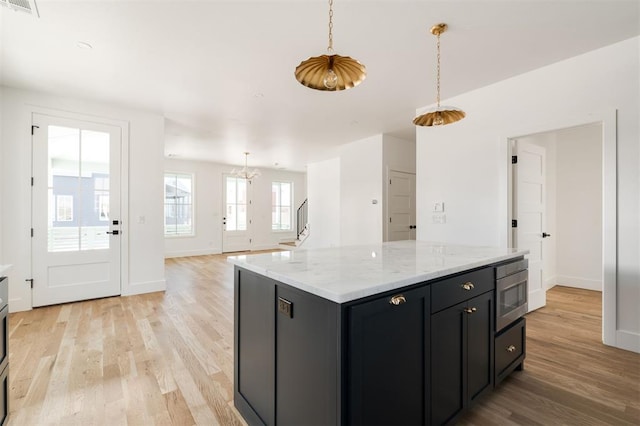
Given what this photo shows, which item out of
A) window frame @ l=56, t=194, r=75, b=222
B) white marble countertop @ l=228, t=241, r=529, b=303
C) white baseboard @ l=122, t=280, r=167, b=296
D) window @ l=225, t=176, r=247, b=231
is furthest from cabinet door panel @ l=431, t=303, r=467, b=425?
window @ l=225, t=176, r=247, b=231

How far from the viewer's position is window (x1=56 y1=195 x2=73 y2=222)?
3.79 meters

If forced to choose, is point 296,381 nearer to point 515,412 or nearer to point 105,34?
point 515,412

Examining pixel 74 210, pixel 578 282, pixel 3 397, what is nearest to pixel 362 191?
pixel 578 282

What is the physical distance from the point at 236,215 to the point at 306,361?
845 cm

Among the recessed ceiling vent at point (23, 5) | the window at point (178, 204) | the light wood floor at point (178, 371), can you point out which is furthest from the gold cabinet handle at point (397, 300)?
the window at point (178, 204)

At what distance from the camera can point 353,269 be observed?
57.4 inches

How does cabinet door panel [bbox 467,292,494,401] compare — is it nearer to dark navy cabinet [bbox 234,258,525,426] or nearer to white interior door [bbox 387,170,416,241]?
dark navy cabinet [bbox 234,258,525,426]

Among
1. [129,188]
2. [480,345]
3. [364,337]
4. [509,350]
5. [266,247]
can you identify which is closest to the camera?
[364,337]

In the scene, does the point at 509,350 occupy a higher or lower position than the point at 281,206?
lower

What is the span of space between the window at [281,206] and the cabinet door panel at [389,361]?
8.97m

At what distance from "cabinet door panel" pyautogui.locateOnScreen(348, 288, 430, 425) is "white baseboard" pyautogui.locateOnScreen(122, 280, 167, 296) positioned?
4342 millimetres

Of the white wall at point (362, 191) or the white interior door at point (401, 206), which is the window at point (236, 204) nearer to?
the white wall at point (362, 191)

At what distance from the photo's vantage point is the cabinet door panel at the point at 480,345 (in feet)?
5.44

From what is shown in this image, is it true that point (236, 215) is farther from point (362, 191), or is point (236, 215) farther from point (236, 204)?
point (362, 191)
